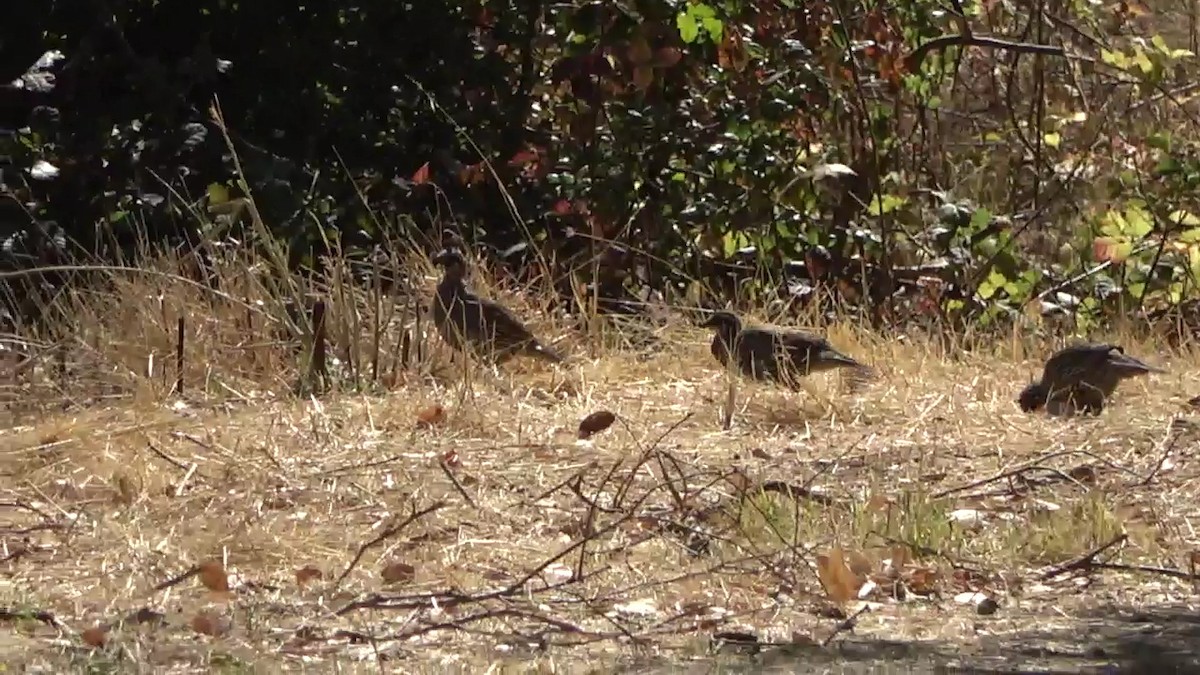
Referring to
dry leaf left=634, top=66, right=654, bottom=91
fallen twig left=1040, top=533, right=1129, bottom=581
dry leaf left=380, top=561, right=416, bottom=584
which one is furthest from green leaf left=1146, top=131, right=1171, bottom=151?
dry leaf left=380, top=561, right=416, bottom=584

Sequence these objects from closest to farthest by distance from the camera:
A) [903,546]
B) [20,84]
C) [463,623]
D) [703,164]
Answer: [463,623], [903,546], [20,84], [703,164]

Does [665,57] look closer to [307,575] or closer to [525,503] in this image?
[525,503]

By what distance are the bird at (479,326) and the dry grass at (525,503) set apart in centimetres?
10

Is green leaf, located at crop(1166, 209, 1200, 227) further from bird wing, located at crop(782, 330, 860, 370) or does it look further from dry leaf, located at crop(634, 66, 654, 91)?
bird wing, located at crop(782, 330, 860, 370)

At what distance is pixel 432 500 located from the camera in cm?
692

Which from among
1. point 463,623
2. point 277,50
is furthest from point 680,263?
point 463,623

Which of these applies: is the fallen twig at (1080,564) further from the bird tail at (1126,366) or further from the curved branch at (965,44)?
the curved branch at (965,44)

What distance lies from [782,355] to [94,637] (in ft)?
13.7

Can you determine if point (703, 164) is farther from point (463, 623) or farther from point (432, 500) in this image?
point (463, 623)

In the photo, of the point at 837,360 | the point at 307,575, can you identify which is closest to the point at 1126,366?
the point at 837,360

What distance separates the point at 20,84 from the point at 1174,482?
14.6 feet

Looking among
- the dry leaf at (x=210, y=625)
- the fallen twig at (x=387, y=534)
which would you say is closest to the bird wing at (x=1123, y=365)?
the fallen twig at (x=387, y=534)

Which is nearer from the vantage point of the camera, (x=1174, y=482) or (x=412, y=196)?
(x=1174, y=482)

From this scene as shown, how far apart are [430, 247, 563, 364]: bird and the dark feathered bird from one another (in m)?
0.81
